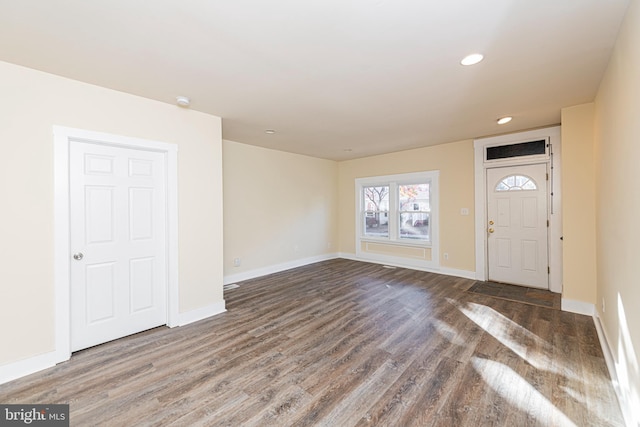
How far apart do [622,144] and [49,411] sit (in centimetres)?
449

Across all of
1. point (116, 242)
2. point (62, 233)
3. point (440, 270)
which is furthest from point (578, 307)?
point (62, 233)

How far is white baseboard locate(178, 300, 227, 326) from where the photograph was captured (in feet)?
10.2

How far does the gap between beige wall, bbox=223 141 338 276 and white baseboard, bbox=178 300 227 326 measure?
1302 millimetres

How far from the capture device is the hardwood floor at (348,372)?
173 centimetres

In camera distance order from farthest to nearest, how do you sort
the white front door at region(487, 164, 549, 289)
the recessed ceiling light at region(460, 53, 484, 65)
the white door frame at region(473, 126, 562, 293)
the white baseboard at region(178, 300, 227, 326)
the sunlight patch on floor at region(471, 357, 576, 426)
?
the white front door at region(487, 164, 549, 289)
the white door frame at region(473, 126, 562, 293)
the white baseboard at region(178, 300, 227, 326)
the recessed ceiling light at region(460, 53, 484, 65)
the sunlight patch on floor at region(471, 357, 576, 426)

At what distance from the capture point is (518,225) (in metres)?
4.33

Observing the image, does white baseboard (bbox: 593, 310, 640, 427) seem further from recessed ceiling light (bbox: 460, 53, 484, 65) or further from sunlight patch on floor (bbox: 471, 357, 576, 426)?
recessed ceiling light (bbox: 460, 53, 484, 65)

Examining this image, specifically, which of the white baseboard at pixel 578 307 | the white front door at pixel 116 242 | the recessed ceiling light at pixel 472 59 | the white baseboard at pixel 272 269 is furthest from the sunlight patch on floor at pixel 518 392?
the white baseboard at pixel 272 269

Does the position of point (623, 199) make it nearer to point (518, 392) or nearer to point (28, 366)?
point (518, 392)

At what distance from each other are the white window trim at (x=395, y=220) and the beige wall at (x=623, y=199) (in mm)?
2720

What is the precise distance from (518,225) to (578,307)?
1.47 meters

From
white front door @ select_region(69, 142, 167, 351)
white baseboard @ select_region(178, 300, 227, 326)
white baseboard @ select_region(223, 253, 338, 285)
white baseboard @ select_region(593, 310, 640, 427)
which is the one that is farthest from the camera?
white baseboard @ select_region(223, 253, 338, 285)

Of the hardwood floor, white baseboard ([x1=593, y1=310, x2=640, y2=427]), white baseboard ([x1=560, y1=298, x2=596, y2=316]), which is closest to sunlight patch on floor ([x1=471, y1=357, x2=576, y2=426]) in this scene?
the hardwood floor

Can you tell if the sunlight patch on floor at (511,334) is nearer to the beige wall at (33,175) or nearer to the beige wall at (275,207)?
the beige wall at (275,207)
